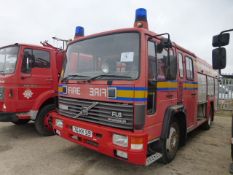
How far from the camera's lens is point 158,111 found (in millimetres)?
3529

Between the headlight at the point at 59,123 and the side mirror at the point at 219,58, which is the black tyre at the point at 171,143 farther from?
the headlight at the point at 59,123

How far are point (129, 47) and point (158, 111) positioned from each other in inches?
45.9

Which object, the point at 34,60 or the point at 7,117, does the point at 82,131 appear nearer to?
the point at 7,117

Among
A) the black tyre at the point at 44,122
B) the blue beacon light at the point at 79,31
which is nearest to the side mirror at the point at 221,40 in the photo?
the blue beacon light at the point at 79,31

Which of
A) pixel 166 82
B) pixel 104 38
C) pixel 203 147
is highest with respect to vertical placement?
pixel 104 38

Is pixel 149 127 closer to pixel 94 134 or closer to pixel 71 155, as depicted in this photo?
pixel 94 134

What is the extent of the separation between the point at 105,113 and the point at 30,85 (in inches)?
117

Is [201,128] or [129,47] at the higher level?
[129,47]

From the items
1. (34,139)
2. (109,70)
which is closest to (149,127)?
(109,70)

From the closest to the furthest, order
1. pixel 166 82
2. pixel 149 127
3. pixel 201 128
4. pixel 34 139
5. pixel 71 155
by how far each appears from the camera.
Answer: pixel 149 127, pixel 166 82, pixel 71 155, pixel 34 139, pixel 201 128

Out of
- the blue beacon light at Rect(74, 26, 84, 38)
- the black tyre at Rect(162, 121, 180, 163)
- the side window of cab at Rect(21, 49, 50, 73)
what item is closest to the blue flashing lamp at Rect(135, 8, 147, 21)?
the blue beacon light at Rect(74, 26, 84, 38)

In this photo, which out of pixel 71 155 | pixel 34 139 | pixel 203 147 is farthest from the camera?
pixel 34 139

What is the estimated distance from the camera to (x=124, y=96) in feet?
10.3

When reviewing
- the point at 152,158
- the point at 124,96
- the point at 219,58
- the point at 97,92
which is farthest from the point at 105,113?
the point at 219,58
